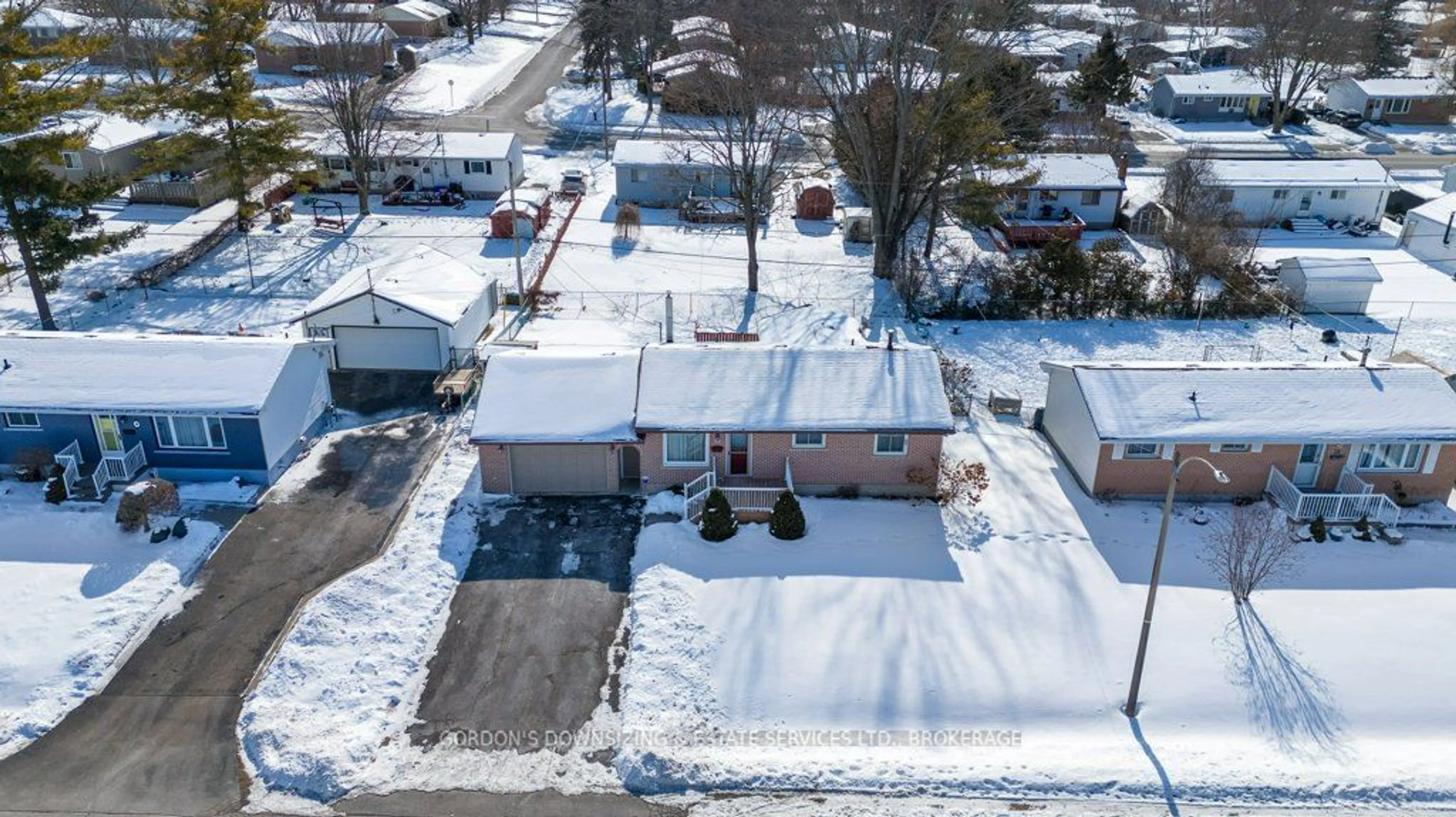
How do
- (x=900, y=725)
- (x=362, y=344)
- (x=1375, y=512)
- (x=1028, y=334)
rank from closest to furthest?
1. (x=900, y=725)
2. (x=1375, y=512)
3. (x=362, y=344)
4. (x=1028, y=334)

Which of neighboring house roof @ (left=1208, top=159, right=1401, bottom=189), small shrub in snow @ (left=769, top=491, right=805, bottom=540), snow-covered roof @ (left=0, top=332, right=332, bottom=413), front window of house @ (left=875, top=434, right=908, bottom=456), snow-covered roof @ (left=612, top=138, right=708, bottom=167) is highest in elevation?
snow-covered roof @ (left=612, top=138, right=708, bottom=167)

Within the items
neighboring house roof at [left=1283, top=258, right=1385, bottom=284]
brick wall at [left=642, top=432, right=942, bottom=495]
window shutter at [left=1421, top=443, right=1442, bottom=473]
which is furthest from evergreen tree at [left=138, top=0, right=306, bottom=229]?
window shutter at [left=1421, top=443, right=1442, bottom=473]

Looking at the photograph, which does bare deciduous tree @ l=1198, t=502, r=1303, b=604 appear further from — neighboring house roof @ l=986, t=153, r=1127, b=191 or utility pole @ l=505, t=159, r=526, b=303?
utility pole @ l=505, t=159, r=526, b=303

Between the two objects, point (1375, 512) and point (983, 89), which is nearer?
point (1375, 512)

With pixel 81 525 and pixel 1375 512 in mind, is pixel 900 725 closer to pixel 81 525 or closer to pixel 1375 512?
pixel 1375 512

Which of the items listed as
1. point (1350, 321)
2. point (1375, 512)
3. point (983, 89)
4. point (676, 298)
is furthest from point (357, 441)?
point (1350, 321)

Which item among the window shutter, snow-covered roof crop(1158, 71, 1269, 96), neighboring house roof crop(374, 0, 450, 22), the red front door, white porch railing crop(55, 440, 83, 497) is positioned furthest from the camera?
neighboring house roof crop(374, 0, 450, 22)
